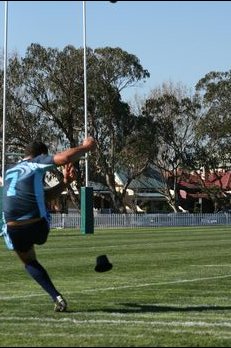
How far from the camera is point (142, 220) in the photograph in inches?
2547

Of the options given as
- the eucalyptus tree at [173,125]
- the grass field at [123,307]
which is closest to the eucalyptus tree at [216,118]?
the eucalyptus tree at [173,125]

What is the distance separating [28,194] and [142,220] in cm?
5533

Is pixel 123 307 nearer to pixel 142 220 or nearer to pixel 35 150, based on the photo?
pixel 35 150

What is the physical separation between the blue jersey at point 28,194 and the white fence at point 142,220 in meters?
47.3

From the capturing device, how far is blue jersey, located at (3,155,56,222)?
31.4ft

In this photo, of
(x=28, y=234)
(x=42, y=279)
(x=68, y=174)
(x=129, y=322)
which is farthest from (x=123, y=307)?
(x=68, y=174)

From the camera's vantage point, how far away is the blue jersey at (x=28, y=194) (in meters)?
9.58

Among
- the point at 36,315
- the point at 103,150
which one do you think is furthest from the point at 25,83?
the point at 36,315

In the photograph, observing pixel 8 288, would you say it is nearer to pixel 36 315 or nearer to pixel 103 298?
pixel 103 298

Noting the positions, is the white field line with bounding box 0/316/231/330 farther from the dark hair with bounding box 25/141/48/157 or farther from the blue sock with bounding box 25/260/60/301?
the dark hair with bounding box 25/141/48/157

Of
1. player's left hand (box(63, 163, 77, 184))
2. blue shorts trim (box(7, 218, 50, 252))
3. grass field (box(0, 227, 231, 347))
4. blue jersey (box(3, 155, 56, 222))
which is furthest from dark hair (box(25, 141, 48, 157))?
grass field (box(0, 227, 231, 347))

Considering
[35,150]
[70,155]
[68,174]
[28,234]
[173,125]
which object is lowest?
[28,234]

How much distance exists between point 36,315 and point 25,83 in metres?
56.2

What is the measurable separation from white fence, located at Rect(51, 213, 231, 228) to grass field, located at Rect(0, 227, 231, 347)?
3734cm
